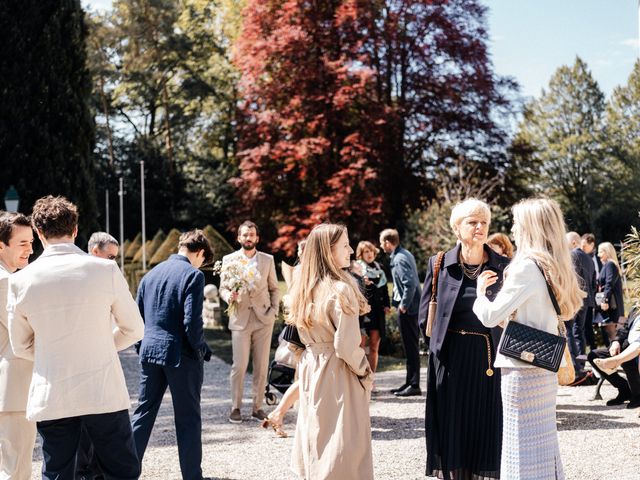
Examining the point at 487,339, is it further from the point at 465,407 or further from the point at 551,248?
the point at 551,248

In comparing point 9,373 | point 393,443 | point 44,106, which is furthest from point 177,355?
Result: point 44,106

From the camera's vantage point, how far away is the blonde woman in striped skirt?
4000mm

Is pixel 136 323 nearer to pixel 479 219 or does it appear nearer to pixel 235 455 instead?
pixel 479 219

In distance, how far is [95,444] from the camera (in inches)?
153

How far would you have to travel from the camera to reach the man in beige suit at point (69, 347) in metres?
3.77

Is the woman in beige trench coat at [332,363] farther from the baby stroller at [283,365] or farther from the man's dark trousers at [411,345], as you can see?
the man's dark trousers at [411,345]

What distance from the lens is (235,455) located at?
661 centimetres

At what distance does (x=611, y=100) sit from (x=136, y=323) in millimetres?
51368

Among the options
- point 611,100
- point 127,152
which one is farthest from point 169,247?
point 611,100

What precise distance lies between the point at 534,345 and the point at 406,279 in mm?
5421

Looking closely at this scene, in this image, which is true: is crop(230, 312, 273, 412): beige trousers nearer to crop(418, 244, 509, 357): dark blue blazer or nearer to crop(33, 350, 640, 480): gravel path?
crop(33, 350, 640, 480): gravel path

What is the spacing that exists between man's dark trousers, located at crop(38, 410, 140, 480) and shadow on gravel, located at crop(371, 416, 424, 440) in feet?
12.2

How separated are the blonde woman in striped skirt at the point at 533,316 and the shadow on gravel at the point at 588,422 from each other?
147 inches

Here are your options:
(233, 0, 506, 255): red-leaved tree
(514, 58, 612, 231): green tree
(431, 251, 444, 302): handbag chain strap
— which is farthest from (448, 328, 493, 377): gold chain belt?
(514, 58, 612, 231): green tree
